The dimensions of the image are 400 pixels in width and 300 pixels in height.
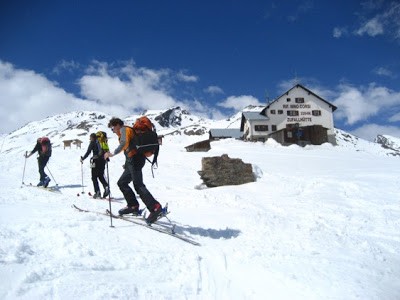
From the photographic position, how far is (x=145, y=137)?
6195mm

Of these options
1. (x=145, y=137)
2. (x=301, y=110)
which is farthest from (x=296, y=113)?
(x=145, y=137)

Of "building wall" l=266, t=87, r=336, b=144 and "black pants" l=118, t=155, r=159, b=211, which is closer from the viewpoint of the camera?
"black pants" l=118, t=155, r=159, b=211

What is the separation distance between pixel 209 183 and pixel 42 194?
586 centimetres

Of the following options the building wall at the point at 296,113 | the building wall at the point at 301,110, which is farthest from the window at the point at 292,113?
the building wall at the point at 301,110

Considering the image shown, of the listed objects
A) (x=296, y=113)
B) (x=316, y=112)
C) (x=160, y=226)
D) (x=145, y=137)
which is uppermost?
(x=316, y=112)

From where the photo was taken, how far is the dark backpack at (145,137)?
243 inches

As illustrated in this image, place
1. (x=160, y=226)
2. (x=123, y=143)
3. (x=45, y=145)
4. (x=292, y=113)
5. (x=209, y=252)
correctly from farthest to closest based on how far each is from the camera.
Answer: (x=292, y=113)
(x=45, y=145)
(x=160, y=226)
(x=123, y=143)
(x=209, y=252)

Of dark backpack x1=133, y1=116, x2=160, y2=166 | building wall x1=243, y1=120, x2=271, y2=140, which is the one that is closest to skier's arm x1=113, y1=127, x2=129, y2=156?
dark backpack x1=133, y1=116, x2=160, y2=166

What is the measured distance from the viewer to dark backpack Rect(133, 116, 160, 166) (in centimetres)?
616

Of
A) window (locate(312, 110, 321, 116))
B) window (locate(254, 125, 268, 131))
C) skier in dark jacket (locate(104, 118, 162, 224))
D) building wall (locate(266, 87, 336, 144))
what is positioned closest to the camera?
skier in dark jacket (locate(104, 118, 162, 224))

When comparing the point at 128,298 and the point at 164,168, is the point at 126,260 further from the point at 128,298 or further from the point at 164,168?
the point at 164,168

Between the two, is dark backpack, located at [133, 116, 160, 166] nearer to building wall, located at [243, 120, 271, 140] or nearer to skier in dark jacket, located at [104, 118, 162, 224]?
skier in dark jacket, located at [104, 118, 162, 224]

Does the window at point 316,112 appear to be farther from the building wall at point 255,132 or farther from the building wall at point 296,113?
the building wall at point 255,132

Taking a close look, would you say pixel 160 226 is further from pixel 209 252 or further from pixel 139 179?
pixel 209 252
